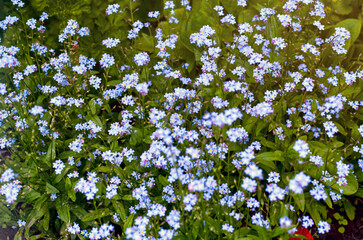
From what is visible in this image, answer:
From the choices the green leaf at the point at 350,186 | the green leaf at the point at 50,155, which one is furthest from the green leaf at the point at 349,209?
the green leaf at the point at 50,155

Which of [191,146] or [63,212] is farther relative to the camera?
[63,212]

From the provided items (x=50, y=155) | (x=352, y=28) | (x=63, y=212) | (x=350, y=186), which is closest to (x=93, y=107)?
(x=50, y=155)

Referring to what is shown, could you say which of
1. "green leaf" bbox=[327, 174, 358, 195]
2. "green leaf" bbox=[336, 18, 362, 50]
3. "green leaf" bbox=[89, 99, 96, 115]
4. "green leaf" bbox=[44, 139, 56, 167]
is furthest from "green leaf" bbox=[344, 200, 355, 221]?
"green leaf" bbox=[44, 139, 56, 167]

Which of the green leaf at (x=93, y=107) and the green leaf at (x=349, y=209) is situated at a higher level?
the green leaf at (x=93, y=107)

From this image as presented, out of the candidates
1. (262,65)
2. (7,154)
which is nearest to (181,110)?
(262,65)

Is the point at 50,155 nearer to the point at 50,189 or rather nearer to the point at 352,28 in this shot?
the point at 50,189

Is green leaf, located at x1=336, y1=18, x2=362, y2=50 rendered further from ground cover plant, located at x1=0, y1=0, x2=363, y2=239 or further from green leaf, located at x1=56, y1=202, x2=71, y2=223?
green leaf, located at x1=56, y1=202, x2=71, y2=223

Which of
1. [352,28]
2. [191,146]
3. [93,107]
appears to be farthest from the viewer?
[352,28]

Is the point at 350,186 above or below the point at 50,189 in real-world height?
below

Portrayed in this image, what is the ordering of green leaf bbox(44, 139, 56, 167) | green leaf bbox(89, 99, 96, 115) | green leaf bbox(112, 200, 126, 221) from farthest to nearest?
green leaf bbox(89, 99, 96, 115), green leaf bbox(44, 139, 56, 167), green leaf bbox(112, 200, 126, 221)

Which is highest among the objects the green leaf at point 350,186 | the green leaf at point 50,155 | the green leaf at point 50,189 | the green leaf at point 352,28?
the green leaf at point 352,28

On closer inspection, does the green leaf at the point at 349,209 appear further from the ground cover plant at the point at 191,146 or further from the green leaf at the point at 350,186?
the green leaf at the point at 350,186

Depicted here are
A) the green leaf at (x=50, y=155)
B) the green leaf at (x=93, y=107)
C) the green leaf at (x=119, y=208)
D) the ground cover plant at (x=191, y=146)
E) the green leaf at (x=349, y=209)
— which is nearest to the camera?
the ground cover plant at (x=191, y=146)
